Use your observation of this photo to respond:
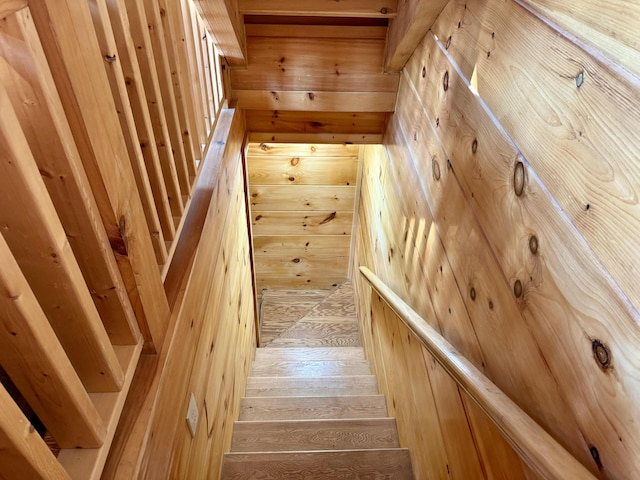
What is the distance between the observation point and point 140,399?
0.96 meters

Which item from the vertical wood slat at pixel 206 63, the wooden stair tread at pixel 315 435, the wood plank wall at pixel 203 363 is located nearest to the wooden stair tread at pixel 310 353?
the wood plank wall at pixel 203 363

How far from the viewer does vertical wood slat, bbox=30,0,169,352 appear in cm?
61

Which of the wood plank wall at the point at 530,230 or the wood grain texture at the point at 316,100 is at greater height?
the wood plank wall at the point at 530,230

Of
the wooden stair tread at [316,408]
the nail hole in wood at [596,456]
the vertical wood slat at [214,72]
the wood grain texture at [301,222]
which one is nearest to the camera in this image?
the nail hole in wood at [596,456]

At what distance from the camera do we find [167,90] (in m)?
1.20

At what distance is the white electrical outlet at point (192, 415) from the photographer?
54.4 inches

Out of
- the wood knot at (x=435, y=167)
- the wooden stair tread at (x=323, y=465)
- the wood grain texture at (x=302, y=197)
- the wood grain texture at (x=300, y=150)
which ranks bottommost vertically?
the wood grain texture at (x=302, y=197)

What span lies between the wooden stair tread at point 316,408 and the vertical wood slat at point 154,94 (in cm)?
187

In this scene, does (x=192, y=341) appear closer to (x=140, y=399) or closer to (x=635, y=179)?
(x=140, y=399)

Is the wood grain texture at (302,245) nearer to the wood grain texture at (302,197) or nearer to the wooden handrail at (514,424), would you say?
the wood grain texture at (302,197)

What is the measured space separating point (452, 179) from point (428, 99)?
0.53 meters

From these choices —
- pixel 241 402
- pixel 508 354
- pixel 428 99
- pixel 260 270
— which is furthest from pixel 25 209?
pixel 260 270

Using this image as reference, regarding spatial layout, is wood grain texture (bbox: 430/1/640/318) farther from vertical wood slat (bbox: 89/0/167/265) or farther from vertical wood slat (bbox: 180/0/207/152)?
vertical wood slat (bbox: 180/0/207/152)

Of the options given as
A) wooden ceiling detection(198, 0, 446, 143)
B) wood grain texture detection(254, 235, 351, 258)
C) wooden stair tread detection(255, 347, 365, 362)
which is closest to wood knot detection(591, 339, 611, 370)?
wooden ceiling detection(198, 0, 446, 143)
